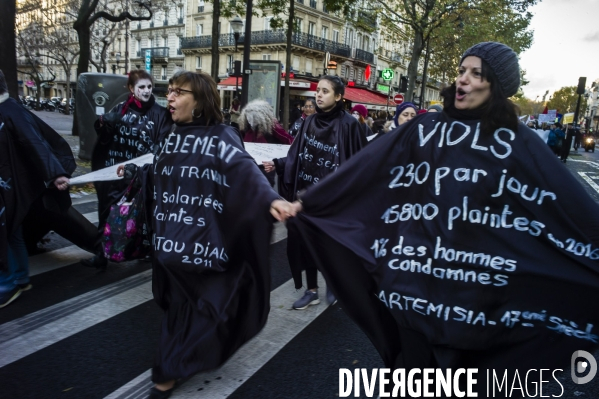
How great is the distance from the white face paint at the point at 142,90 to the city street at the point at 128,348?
1.73 metres

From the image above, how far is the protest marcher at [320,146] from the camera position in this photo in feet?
14.0

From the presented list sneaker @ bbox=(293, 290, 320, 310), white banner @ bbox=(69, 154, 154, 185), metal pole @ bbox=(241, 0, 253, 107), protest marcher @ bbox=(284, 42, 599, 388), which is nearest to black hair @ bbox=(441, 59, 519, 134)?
protest marcher @ bbox=(284, 42, 599, 388)

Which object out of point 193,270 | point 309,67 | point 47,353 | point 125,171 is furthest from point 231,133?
point 309,67

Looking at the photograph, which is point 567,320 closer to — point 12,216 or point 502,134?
point 502,134

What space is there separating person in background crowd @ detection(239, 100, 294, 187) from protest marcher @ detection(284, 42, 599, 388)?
3841mm

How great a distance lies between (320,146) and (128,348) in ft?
7.26

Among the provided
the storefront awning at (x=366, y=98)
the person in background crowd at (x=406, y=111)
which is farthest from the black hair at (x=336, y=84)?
the storefront awning at (x=366, y=98)

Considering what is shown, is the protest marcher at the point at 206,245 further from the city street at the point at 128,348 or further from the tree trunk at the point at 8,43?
the tree trunk at the point at 8,43

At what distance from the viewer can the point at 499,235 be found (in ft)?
6.66

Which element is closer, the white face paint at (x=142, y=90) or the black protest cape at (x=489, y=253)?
the black protest cape at (x=489, y=253)

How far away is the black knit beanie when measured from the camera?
6.73 feet

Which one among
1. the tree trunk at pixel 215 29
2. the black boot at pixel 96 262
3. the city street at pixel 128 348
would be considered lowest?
the city street at pixel 128 348

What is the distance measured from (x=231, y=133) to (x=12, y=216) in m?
2.02

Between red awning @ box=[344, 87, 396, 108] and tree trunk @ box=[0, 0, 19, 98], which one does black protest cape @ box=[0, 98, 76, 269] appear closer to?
tree trunk @ box=[0, 0, 19, 98]
